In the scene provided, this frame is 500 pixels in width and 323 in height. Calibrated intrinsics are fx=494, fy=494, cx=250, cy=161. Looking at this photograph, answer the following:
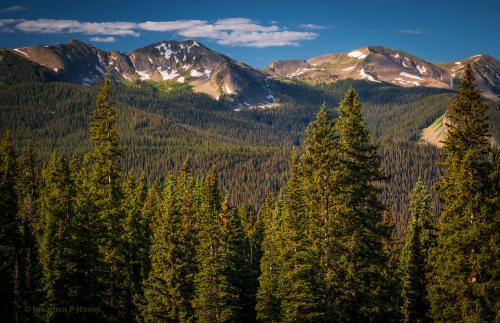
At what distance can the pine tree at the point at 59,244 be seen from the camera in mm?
38000

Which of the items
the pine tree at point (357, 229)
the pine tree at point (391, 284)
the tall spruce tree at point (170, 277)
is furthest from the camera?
the tall spruce tree at point (170, 277)

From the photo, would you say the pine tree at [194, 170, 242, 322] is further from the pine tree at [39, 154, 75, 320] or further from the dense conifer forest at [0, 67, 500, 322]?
the pine tree at [39, 154, 75, 320]

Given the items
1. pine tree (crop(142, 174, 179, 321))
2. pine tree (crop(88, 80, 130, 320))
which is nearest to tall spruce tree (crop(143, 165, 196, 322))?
pine tree (crop(142, 174, 179, 321))

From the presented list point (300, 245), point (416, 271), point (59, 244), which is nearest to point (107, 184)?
point (59, 244)

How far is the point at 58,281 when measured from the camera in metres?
38.1

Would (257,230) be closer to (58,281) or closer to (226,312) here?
(226,312)

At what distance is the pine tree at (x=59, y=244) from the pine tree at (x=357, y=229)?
20641mm

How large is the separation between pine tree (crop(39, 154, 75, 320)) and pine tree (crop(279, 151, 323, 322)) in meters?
16.2

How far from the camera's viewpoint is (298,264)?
33.0 metres

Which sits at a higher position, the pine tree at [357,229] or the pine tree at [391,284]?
the pine tree at [357,229]

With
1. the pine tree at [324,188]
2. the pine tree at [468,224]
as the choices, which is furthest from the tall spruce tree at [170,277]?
the pine tree at [468,224]

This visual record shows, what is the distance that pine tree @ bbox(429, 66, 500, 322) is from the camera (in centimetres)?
2542

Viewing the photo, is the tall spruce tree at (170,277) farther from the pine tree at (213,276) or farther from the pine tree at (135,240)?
the pine tree at (135,240)

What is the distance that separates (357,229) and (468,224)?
5863 millimetres
